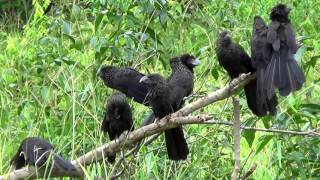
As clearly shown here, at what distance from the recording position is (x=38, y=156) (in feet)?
9.75

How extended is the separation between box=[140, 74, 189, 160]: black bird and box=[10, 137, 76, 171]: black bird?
1.64ft

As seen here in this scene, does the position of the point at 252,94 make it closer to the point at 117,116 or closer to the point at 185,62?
the point at 185,62

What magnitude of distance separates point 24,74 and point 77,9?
0.56 metres

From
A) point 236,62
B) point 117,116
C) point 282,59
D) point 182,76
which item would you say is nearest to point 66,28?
point 117,116

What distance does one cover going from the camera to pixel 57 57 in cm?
401

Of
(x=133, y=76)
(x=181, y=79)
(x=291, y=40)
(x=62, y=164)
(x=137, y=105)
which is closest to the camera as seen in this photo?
(x=62, y=164)

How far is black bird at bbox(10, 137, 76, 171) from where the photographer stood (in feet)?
9.42

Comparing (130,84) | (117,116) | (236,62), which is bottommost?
(117,116)

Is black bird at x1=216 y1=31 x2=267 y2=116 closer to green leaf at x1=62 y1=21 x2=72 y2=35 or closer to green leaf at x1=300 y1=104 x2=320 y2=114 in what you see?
green leaf at x1=300 y1=104 x2=320 y2=114

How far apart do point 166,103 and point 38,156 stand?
61 cm

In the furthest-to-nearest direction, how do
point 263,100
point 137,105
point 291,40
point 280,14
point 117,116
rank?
point 137,105 → point 117,116 → point 280,14 → point 291,40 → point 263,100

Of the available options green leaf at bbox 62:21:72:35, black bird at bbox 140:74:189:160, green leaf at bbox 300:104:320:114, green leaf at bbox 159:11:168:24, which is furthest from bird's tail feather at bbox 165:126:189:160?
green leaf at bbox 62:21:72:35

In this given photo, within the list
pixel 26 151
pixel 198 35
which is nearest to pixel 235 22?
pixel 198 35

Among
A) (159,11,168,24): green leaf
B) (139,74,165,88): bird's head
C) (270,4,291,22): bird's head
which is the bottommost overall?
(139,74,165,88): bird's head
